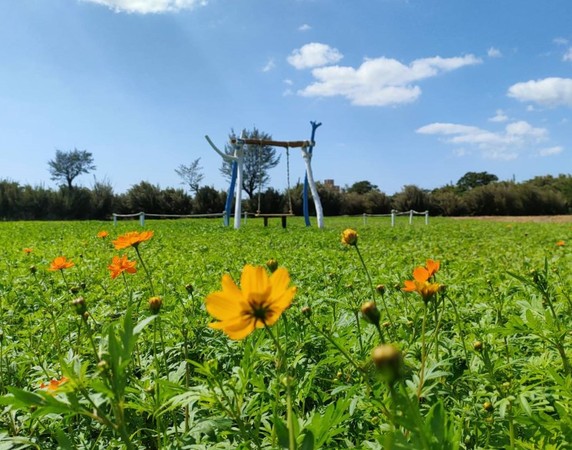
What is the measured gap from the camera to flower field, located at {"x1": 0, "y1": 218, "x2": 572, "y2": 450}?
0.60 m

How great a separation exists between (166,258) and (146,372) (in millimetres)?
3314

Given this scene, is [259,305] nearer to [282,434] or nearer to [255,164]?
[282,434]

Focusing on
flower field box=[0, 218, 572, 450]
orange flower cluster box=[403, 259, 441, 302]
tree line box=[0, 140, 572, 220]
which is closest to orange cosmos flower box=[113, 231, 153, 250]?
flower field box=[0, 218, 572, 450]

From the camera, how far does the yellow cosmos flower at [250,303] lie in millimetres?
565

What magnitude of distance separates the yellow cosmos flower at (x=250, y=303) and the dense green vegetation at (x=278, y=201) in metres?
24.0

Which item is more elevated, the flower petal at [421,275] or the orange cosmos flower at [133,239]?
the orange cosmos flower at [133,239]

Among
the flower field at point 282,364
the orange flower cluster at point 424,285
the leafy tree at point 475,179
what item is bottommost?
the flower field at point 282,364

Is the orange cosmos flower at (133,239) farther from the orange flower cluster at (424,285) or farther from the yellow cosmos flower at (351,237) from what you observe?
the orange flower cluster at (424,285)

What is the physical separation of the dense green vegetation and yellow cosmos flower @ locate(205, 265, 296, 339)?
24.0 meters

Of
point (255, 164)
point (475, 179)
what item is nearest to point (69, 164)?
point (255, 164)

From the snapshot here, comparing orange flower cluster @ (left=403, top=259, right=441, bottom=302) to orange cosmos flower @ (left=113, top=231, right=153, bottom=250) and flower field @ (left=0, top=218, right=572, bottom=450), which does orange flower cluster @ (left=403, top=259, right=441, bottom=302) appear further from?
orange cosmos flower @ (left=113, top=231, right=153, bottom=250)

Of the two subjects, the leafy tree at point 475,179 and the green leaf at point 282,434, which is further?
the leafy tree at point 475,179

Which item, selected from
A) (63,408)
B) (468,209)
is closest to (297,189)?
(468,209)

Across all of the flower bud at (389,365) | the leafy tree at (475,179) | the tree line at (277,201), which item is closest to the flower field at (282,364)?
the flower bud at (389,365)
